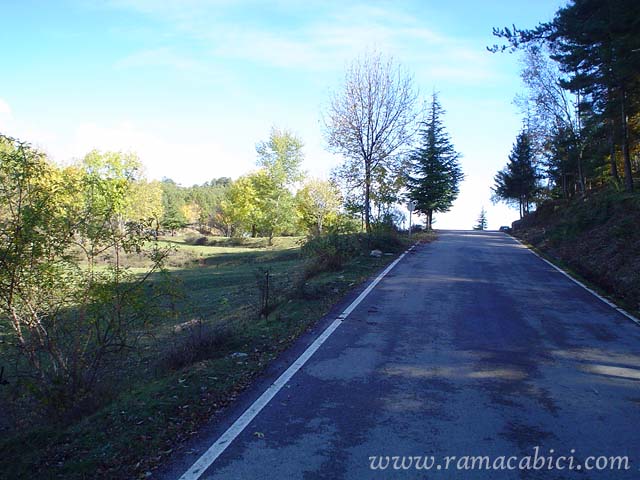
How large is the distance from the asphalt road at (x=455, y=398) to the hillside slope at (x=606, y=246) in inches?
108

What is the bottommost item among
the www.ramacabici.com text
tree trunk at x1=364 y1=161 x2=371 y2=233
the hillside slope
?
the www.ramacabici.com text

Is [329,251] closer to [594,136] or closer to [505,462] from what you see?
[505,462]

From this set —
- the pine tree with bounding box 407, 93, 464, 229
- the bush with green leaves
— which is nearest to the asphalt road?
the bush with green leaves

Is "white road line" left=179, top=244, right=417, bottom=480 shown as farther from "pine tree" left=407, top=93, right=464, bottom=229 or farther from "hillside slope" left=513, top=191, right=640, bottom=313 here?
"pine tree" left=407, top=93, right=464, bottom=229

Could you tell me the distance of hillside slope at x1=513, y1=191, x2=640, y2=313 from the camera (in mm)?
12367

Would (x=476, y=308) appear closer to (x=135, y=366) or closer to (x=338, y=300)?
(x=338, y=300)

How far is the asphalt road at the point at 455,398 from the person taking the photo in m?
4.07

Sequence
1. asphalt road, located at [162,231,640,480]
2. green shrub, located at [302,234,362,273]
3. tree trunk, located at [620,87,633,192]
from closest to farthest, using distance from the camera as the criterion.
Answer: asphalt road, located at [162,231,640,480]
green shrub, located at [302,234,362,273]
tree trunk, located at [620,87,633,192]

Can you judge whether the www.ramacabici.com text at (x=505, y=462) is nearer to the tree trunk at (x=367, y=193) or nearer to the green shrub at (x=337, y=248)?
the green shrub at (x=337, y=248)

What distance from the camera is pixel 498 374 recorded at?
6.20 meters

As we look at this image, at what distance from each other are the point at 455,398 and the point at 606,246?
1425 cm

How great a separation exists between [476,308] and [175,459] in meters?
7.43

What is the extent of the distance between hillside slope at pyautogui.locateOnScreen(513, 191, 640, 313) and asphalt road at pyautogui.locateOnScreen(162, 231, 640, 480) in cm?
275

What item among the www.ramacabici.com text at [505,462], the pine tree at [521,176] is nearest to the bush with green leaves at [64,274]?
the www.ramacabici.com text at [505,462]
